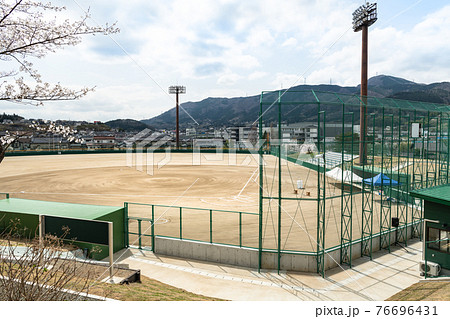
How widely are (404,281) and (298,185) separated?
1940cm

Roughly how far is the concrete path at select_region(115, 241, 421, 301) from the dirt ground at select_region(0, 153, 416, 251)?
5.86ft

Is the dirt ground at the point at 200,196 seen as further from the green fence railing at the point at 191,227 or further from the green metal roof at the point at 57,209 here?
the green metal roof at the point at 57,209

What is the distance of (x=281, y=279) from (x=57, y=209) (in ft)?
36.5

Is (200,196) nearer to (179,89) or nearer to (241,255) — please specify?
(241,255)

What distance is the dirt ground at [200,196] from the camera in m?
16.7

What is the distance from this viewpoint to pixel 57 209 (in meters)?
15.3

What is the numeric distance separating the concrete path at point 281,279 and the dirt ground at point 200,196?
5.86 feet

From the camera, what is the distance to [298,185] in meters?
Answer: 31.5

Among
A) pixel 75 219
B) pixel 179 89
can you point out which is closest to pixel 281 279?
pixel 75 219

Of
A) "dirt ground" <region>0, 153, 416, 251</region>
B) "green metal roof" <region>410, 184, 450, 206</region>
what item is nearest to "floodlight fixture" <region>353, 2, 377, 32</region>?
"dirt ground" <region>0, 153, 416, 251</region>

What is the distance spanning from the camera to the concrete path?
1096 centimetres

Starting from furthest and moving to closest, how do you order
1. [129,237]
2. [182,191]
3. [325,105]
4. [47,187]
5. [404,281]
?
[47,187], [182,191], [129,237], [325,105], [404,281]
